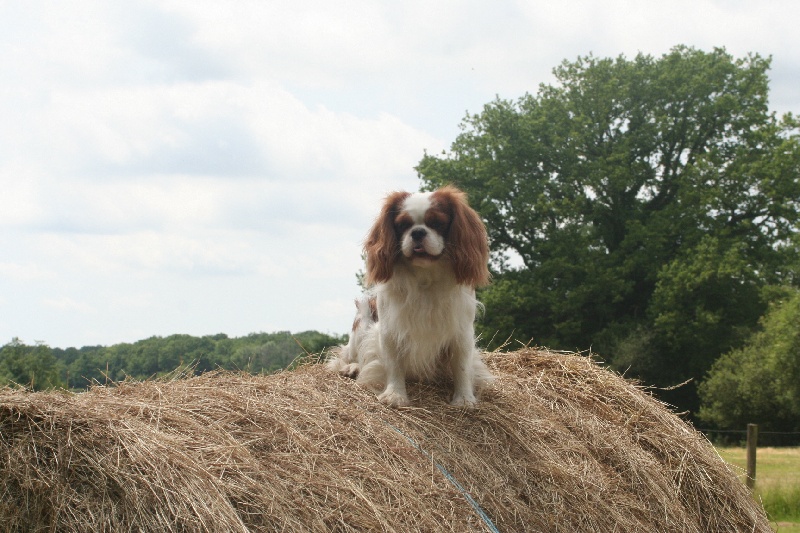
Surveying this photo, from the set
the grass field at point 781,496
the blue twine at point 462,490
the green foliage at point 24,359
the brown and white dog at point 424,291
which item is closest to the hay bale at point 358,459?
the blue twine at point 462,490

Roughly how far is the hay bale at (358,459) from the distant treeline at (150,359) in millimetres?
235

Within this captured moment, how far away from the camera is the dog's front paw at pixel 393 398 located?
568 centimetres

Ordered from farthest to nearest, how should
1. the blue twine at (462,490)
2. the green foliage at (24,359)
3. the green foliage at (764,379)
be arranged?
1. the green foliage at (764,379)
2. the green foliage at (24,359)
3. the blue twine at (462,490)

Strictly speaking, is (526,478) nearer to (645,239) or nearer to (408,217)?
(408,217)

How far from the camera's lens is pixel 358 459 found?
4781 mm

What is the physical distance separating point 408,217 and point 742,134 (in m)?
26.1

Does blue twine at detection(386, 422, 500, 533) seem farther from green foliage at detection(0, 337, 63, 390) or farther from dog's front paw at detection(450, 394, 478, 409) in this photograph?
green foliage at detection(0, 337, 63, 390)

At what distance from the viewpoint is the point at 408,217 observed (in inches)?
224

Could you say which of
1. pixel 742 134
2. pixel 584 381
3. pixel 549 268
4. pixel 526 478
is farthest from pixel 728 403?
pixel 526 478

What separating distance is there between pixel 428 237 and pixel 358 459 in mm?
1499

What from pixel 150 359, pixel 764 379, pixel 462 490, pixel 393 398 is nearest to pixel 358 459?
pixel 462 490

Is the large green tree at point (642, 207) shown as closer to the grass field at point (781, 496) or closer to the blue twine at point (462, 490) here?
the grass field at point (781, 496)

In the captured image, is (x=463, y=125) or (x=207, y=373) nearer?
(x=207, y=373)

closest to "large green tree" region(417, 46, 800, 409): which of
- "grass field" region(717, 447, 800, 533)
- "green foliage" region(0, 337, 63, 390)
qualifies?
"grass field" region(717, 447, 800, 533)
